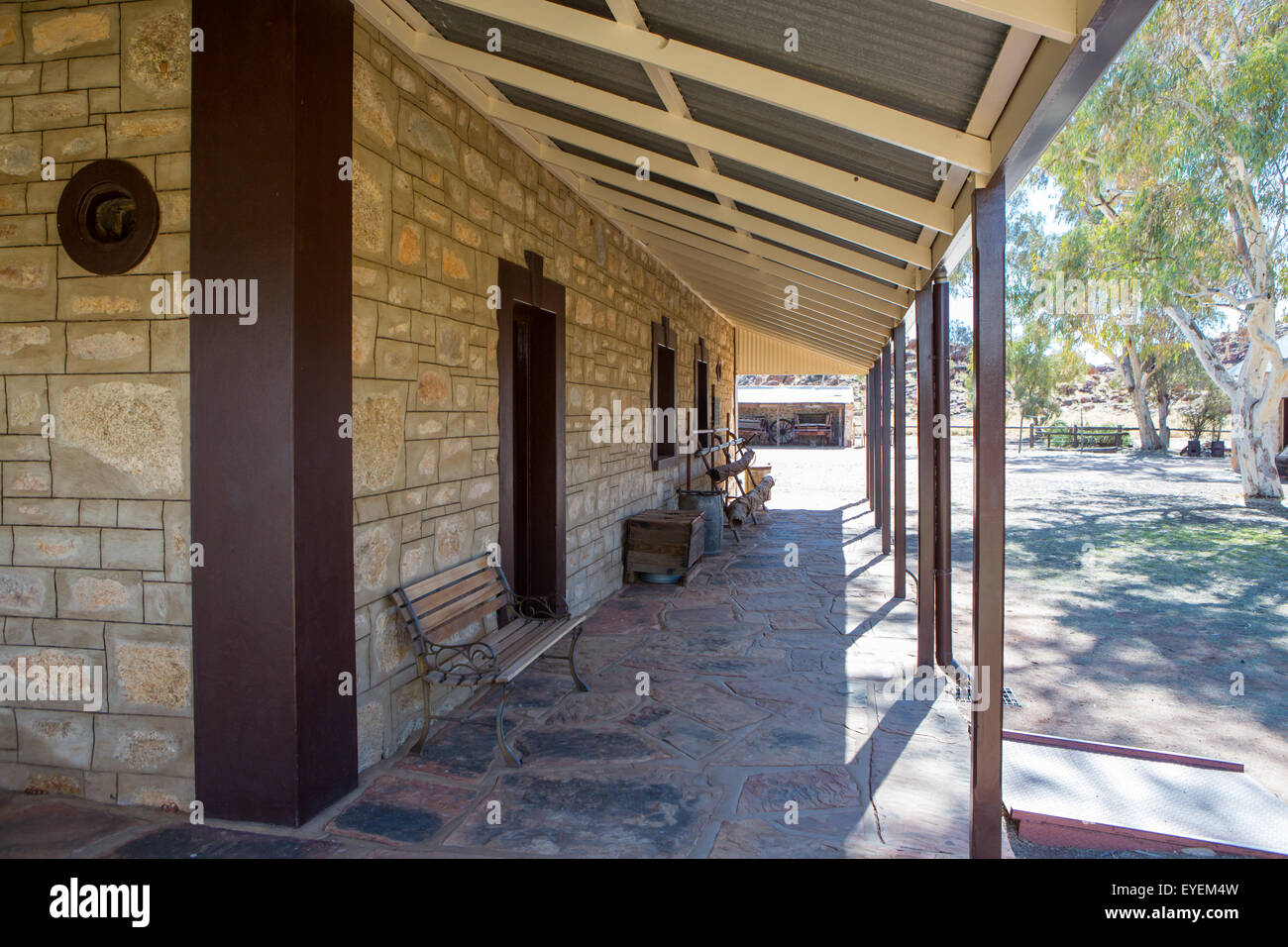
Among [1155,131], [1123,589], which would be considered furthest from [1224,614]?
[1155,131]

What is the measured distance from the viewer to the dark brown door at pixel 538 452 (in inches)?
203

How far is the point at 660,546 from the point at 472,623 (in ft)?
9.94

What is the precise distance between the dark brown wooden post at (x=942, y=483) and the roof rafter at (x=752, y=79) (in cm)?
191

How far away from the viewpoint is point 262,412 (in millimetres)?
2646

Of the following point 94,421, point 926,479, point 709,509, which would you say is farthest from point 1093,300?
point 94,421

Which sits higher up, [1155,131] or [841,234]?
[1155,131]

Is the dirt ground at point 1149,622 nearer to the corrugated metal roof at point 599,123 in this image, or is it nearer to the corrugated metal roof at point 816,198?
the corrugated metal roof at point 816,198

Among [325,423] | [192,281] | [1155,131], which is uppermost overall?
[1155,131]

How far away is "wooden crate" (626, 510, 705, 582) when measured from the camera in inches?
265

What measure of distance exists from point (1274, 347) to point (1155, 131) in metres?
4.58

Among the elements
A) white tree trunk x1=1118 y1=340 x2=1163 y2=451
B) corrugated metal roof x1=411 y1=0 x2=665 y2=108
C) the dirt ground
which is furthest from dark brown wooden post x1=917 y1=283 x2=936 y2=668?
white tree trunk x1=1118 y1=340 x2=1163 y2=451

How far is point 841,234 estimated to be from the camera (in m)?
4.01
